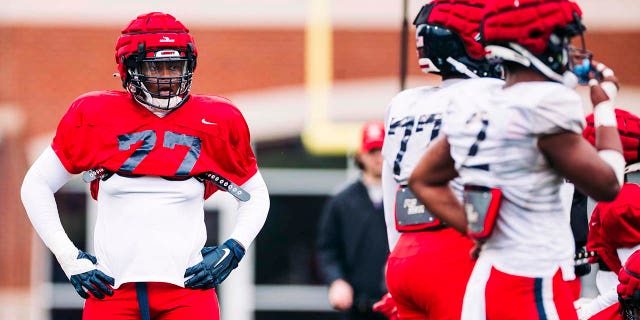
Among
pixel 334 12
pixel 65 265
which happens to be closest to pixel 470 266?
pixel 65 265

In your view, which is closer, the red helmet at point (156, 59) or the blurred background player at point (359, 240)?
the red helmet at point (156, 59)

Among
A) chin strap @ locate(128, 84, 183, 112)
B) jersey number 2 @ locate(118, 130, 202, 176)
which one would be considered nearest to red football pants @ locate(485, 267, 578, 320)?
jersey number 2 @ locate(118, 130, 202, 176)

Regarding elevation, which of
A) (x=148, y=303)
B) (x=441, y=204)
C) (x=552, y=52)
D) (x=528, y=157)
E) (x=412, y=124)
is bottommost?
(x=148, y=303)

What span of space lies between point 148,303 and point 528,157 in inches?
70.6

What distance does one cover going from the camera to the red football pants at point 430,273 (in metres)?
4.52

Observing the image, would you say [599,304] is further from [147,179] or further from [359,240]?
[359,240]

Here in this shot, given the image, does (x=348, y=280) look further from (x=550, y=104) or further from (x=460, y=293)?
(x=550, y=104)

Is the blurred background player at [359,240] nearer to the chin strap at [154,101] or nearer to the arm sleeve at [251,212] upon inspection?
the arm sleeve at [251,212]

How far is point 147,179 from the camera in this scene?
5.07 meters

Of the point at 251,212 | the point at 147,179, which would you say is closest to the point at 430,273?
the point at 251,212

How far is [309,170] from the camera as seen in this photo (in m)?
13.8

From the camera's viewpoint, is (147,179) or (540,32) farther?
(147,179)

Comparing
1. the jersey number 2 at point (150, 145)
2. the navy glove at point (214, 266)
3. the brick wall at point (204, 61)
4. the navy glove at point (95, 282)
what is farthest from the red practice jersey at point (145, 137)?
the brick wall at point (204, 61)

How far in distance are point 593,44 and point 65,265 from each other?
965cm
